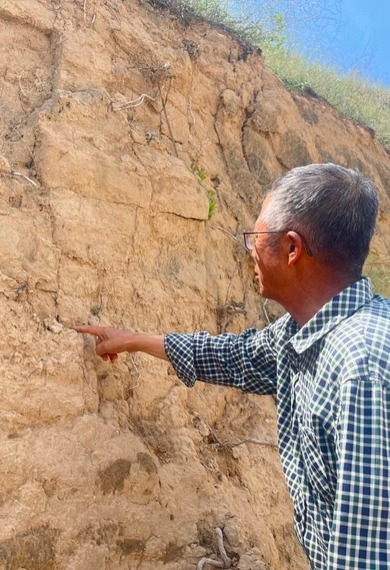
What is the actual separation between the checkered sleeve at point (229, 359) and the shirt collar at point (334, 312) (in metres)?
0.55

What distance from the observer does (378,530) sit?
1625 millimetres

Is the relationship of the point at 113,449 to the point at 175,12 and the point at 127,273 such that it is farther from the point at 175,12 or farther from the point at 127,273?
the point at 175,12

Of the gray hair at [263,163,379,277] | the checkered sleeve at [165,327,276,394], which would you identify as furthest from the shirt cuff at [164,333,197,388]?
the gray hair at [263,163,379,277]

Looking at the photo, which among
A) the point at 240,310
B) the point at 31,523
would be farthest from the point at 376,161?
the point at 31,523

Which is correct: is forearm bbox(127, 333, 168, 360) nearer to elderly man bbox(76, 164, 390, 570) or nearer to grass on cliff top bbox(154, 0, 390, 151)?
elderly man bbox(76, 164, 390, 570)

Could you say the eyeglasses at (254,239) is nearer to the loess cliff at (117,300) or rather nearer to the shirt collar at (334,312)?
the shirt collar at (334,312)

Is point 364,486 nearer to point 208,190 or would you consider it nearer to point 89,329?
point 89,329

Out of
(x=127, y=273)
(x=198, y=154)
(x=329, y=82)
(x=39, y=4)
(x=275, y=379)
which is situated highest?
(x=329, y=82)

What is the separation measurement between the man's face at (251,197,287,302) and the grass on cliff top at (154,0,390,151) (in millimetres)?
3055

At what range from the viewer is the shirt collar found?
1937 mm

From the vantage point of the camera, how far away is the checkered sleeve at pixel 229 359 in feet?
8.55

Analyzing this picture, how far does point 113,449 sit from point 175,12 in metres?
3.27

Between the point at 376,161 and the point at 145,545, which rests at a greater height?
the point at 376,161

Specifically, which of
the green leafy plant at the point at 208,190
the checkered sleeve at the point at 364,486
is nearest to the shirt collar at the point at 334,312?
the checkered sleeve at the point at 364,486
